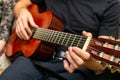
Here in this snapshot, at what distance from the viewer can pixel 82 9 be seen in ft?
4.73

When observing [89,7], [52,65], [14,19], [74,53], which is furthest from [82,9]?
[14,19]

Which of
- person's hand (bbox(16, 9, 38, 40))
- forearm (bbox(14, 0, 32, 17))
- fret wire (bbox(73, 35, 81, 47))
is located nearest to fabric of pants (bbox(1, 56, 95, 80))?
person's hand (bbox(16, 9, 38, 40))

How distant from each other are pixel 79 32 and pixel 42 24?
0.22 m

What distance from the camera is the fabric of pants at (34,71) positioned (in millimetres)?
1295

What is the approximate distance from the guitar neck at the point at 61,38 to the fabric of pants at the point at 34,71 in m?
0.15

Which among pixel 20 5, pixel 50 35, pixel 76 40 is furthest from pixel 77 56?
pixel 20 5

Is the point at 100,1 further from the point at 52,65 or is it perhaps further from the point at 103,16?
the point at 52,65

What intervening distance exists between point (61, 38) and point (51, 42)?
100 mm

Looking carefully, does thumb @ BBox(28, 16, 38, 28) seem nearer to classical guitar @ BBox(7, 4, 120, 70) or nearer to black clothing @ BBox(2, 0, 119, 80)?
classical guitar @ BBox(7, 4, 120, 70)

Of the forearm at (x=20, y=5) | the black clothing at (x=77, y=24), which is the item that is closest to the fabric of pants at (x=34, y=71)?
the black clothing at (x=77, y=24)

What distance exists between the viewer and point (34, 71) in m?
1.34

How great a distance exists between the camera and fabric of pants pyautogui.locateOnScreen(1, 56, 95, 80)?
4.25 feet

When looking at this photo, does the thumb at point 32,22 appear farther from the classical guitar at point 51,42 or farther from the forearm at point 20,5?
the forearm at point 20,5

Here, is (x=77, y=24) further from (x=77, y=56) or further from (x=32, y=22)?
(x=77, y=56)
